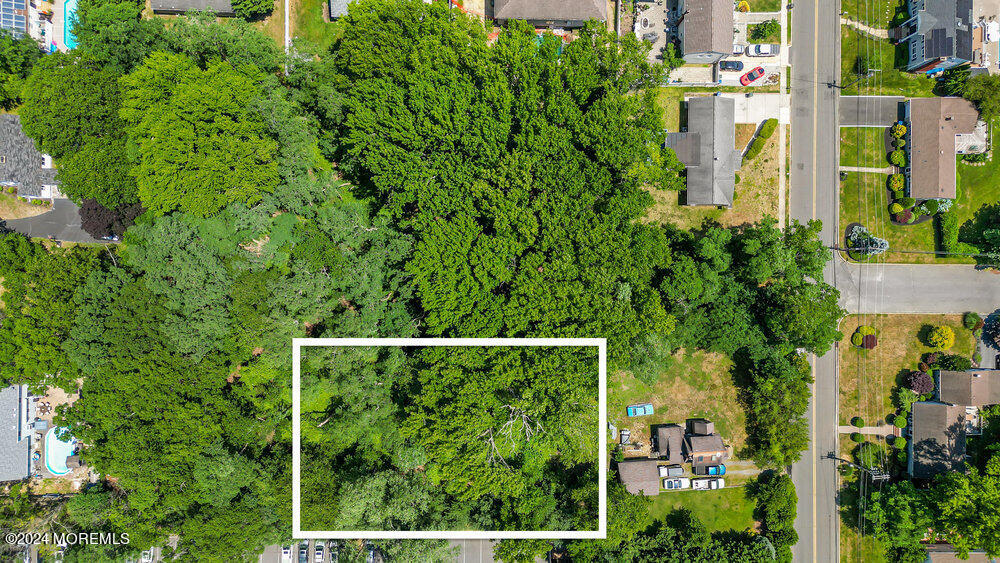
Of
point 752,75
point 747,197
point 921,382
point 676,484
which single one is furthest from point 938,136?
point 676,484

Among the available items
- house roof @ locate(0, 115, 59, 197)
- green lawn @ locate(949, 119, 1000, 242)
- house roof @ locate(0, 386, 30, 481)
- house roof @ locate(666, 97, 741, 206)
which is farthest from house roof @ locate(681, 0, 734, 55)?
house roof @ locate(0, 386, 30, 481)

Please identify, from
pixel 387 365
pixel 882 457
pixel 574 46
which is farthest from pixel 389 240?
pixel 882 457

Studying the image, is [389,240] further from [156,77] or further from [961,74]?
[961,74]

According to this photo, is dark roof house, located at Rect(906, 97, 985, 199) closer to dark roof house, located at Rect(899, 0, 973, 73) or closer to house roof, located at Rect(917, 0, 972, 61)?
dark roof house, located at Rect(899, 0, 973, 73)

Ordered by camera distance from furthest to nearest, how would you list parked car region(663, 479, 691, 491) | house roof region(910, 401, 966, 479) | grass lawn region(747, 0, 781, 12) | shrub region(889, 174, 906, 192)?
parked car region(663, 479, 691, 491) < grass lawn region(747, 0, 781, 12) < shrub region(889, 174, 906, 192) < house roof region(910, 401, 966, 479)

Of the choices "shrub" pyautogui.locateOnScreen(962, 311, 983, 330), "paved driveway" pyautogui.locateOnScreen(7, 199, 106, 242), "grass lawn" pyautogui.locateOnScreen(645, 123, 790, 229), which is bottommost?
"shrub" pyautogui.locateOnScreen(962, 311, 983, 330)

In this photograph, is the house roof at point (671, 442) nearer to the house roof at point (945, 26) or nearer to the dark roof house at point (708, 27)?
the dark roof house at point (708, 27)
